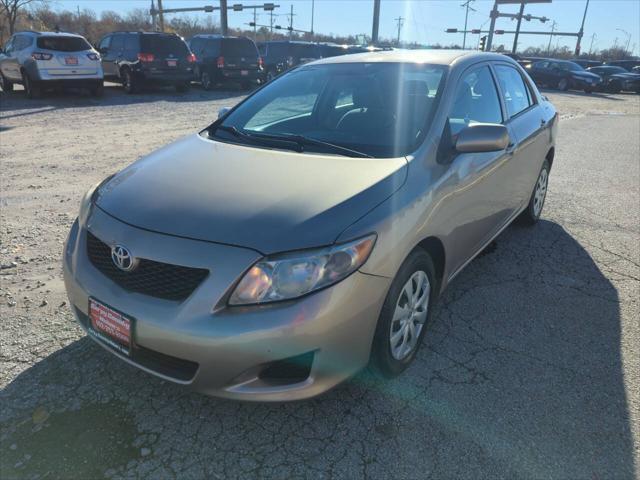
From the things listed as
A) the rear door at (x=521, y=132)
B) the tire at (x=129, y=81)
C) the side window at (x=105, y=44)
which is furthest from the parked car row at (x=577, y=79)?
the rear door at (x=521, y=132)

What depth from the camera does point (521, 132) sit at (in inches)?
161

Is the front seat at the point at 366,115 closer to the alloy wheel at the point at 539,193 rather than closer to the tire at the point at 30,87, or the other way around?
the alloy wheel at the point at 539,193

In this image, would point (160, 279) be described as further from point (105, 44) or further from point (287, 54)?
point (287, 54)

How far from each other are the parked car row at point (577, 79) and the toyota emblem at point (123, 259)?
28603 mm

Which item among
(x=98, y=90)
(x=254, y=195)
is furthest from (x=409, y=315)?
(x=98, y=90)

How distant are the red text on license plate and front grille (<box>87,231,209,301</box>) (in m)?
0.13

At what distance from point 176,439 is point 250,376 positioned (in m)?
0.55

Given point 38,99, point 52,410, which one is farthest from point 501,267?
point 38,99

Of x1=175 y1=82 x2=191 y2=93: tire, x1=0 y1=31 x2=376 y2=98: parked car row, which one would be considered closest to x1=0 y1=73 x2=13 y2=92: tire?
x1=0 y1=31 x2=376 y2=98: parked car row

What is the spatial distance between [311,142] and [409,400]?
156 cm

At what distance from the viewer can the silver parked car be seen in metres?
2.02

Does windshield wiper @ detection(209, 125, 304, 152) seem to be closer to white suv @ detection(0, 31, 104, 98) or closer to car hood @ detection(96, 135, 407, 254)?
car hood @ detection(96, 135, 407, 254)

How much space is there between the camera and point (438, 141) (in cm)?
282

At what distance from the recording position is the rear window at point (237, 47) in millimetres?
17266
